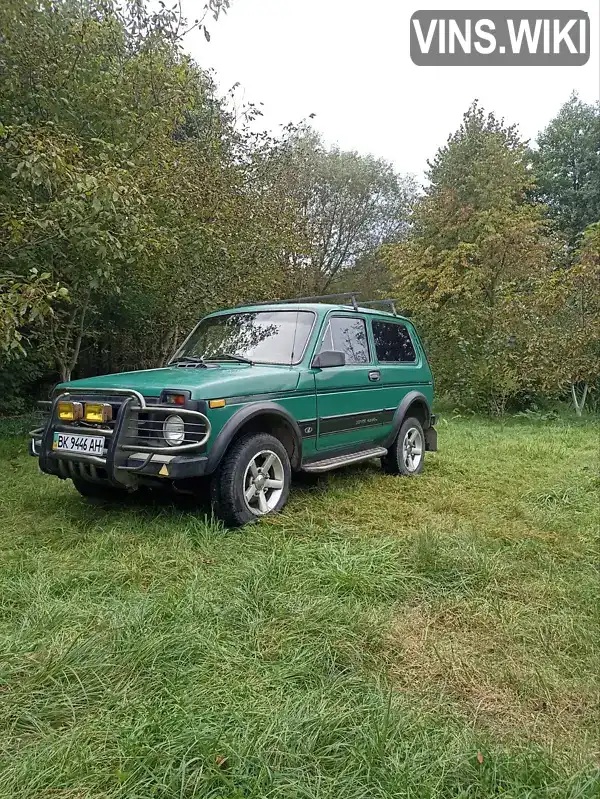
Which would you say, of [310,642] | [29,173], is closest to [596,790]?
[310,642]

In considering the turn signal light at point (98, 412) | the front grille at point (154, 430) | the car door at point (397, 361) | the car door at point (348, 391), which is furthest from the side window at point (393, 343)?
the turn signal light at point (98, 412)

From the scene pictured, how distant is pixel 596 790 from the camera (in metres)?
1.77

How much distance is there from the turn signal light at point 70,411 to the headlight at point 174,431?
0.69m

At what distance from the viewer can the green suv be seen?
394 centimetres

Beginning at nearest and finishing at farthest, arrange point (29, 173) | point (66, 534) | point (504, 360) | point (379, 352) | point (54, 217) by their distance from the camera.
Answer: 1. point (66, 534)
2. point (29, 173)
3. point (54, 217)
4. point (379, 352)
5. point (504, 360)

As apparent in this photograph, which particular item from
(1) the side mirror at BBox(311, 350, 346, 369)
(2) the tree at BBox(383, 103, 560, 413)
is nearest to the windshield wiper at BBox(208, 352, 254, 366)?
(1) the side mirror at BBox(311, 350, 346, 369)

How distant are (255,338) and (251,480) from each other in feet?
4.84

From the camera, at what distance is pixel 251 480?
437cm

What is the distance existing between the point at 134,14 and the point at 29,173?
340 cm

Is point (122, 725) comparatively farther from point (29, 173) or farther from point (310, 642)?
point (29, 173)

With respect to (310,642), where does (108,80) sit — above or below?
above

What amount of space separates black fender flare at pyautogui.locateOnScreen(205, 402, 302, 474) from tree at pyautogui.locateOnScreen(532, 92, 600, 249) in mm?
21762

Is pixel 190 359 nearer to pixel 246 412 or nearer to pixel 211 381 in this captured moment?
pixel 211 381

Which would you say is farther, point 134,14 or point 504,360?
point 504,360
